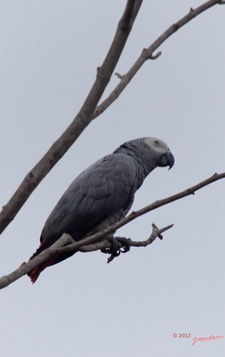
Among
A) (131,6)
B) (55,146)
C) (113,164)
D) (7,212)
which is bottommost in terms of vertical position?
(7,212)

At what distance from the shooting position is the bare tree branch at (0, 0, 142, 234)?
2623 millimetres

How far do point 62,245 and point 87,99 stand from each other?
0.85 metres

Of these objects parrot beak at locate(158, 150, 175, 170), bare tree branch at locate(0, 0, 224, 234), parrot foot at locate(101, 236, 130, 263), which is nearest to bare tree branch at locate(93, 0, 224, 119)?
bare tree branch at locate(0, 0, 224, 234)

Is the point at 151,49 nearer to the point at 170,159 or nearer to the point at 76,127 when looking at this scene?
the point at 76,127

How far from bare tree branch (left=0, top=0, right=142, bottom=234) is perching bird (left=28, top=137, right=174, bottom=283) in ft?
8.02

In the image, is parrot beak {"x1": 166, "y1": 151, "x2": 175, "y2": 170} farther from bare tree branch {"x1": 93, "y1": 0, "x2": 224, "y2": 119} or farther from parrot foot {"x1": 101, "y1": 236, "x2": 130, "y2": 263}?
bare tree branch {"x1": 93, "y1": 0, "x2": 224, "y2": 119}

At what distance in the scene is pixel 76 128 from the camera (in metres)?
2.70

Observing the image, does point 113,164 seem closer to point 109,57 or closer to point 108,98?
point 108,98

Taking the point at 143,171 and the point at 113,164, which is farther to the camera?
the point at 143,171

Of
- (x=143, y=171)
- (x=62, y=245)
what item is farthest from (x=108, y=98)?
(x=143, y=171)

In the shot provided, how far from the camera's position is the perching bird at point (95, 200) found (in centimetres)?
530

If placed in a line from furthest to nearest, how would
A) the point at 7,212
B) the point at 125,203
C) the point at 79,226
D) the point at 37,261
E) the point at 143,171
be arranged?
the point at 143,171, the point at 125,203, the point at 79,226, the point at 37,261, the point at 7,212

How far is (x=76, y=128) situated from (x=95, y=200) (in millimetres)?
2837

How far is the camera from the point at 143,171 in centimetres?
619
